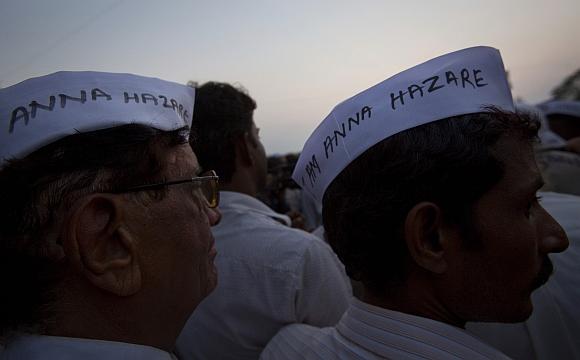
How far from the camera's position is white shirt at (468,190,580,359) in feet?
4.74

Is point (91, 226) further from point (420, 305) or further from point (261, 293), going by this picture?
point (261, 293)

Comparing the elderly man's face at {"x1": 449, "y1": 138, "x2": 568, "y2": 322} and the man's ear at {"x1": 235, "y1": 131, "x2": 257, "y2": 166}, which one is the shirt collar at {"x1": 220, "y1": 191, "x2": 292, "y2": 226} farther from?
the elderly man's face at {"x1": 449, "y1": 138, "x2": 568, "y2": 322}

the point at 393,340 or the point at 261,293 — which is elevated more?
the point at 393,340

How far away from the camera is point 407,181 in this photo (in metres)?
1.22

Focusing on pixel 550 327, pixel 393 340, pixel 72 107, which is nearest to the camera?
pixel 72 107

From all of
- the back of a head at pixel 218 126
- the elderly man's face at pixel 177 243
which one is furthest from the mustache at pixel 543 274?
the back of a head at pixel 218 126

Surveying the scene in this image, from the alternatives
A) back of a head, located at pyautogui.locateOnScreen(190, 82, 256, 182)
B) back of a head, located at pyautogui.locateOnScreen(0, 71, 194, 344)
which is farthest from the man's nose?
back of a head, located at pyautogui.locateOnScreen(190, 82, 256, 182)

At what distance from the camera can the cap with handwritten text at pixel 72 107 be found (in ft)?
3.38

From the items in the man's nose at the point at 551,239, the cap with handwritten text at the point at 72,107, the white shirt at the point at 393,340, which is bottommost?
the white shirt at the point at 393,340

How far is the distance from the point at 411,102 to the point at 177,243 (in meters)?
0.69

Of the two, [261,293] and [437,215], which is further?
[261,293]

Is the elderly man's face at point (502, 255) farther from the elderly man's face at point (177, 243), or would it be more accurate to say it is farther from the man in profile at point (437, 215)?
the elderly man's face at point (177, 243)

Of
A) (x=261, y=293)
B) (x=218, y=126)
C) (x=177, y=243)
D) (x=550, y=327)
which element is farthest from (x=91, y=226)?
(x=218, y=126)

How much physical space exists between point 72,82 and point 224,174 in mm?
1329
